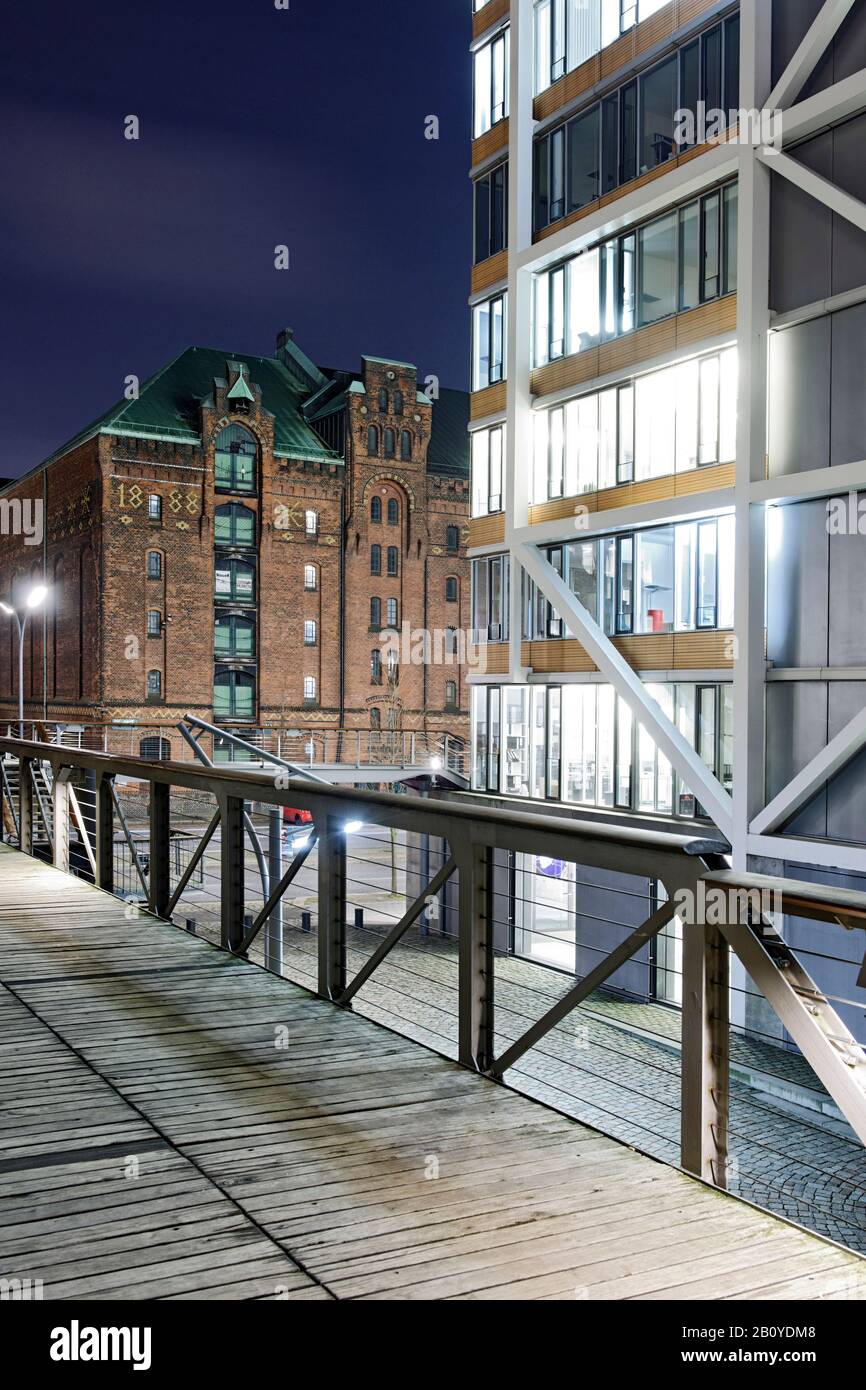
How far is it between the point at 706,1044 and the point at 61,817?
29.7 feet

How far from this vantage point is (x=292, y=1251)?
330 cm

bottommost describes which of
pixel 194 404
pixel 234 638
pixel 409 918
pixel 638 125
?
pixel 409 918

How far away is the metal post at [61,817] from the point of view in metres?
11.3

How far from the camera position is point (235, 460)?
2002 inches

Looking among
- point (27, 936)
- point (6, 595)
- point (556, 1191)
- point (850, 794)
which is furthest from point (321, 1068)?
point (6, 595)

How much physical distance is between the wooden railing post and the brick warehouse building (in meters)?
37.3

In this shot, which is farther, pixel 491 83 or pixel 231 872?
pixel 491 83

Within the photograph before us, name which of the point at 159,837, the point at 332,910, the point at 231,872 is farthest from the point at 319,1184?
the point at 159,837

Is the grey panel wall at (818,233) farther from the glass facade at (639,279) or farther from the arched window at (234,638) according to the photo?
the arched window at (234,638)

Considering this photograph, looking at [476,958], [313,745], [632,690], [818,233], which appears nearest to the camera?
[476,958]

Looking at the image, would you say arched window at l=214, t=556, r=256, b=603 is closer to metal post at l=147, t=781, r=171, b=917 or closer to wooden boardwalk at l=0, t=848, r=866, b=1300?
metal post at l=147, t=781, r=171, b=917

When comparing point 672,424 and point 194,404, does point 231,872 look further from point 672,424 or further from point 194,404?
point 194,404

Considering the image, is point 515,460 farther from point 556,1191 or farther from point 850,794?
point 556,1191
